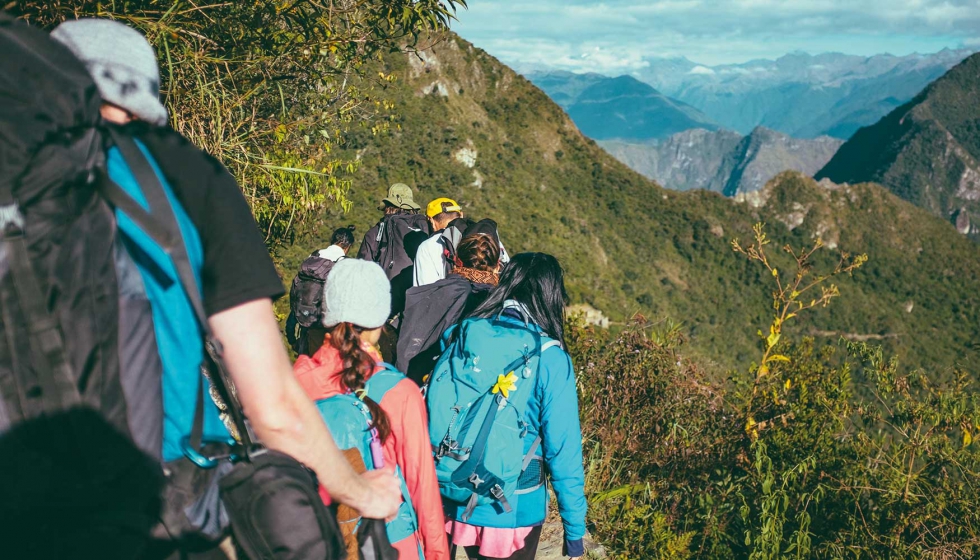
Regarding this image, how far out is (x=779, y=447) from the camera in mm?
4246

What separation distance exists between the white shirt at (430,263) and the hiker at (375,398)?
1.84 m

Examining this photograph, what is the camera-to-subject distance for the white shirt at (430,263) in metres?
4.00

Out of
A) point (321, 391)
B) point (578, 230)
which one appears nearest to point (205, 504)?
point (321, 391)

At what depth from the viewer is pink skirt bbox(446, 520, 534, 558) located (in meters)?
2.54

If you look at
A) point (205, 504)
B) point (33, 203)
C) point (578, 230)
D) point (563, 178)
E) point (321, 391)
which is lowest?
point (578, 230)

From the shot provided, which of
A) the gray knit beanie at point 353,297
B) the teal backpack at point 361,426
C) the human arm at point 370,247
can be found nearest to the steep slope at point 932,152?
the human arm at point 370,247

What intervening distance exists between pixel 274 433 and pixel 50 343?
424mm

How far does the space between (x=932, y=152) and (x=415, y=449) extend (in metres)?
188

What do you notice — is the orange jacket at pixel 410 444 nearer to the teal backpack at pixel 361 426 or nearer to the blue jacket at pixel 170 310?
the teal backpack at pixel 361 426

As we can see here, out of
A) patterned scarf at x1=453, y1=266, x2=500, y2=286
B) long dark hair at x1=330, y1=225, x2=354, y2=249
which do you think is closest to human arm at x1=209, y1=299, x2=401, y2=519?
patterned scarf at x1=453, y1=266, x2=500, y2=286

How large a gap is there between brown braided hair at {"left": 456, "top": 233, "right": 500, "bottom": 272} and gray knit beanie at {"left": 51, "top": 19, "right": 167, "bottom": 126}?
235cm

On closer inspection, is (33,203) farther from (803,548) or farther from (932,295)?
(932,295)

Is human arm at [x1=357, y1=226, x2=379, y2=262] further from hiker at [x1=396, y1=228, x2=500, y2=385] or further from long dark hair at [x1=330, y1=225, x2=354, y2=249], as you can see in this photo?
hiker at [x1=396, y1=228, x2=500, y2=385]

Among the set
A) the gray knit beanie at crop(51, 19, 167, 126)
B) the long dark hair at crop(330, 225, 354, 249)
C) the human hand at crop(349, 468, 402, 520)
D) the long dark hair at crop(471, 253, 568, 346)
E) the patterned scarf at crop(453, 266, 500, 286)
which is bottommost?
the long dark hair at crop(330, 225, 354, 249)
